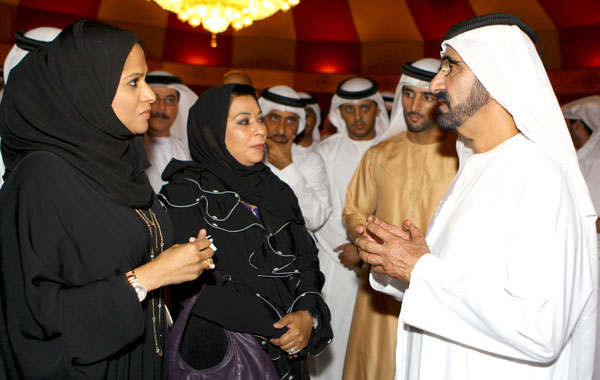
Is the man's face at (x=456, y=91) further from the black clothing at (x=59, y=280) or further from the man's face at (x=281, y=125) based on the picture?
the man's face at (x=281, y=125)

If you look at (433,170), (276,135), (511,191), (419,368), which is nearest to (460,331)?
(419,368)

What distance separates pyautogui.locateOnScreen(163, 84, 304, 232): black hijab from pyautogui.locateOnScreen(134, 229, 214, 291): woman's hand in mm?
719

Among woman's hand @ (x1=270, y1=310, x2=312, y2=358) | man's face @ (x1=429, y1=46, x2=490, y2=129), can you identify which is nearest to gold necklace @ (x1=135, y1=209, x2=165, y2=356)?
woman's hand @ (x1=270, y1=310, x2=312, y2=358)

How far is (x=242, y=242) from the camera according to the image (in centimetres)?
214

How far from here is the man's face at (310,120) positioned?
5.79 metres

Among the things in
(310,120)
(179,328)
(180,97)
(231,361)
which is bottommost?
(231,361)

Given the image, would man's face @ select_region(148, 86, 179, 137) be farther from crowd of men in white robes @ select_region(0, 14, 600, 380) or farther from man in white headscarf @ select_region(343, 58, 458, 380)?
crowd of men in white robes @ select_region(0, 14, 600, 380)

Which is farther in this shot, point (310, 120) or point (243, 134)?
point (310, 120)

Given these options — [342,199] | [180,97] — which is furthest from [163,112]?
[342,199]

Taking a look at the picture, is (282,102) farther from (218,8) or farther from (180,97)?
(218,8)

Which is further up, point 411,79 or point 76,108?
point 411,79

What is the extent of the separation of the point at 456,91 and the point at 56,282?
1.47 metres

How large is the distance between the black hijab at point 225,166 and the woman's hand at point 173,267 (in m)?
0.72

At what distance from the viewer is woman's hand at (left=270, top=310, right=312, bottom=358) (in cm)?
200
